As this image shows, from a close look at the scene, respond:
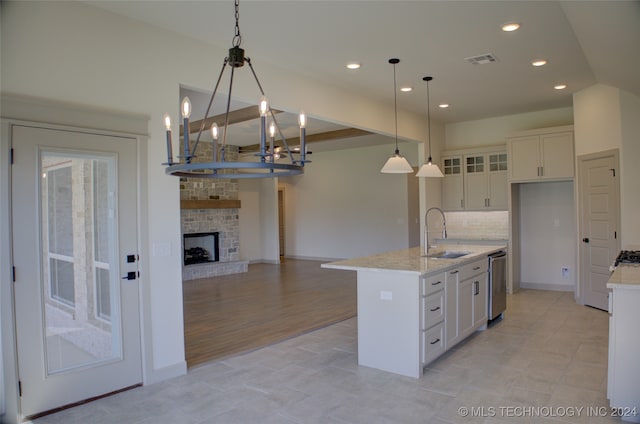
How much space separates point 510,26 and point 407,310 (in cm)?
263

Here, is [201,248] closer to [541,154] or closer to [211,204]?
[211,204]

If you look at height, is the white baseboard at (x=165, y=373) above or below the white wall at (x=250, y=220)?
below

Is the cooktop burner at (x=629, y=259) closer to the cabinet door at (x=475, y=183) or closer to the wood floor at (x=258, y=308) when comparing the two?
the wood floor at (x=258, y=308)

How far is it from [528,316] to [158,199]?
4.66 m

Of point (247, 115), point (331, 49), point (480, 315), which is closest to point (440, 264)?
point (480, 315)

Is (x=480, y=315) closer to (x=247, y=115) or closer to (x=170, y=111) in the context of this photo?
(x=170, y=111)

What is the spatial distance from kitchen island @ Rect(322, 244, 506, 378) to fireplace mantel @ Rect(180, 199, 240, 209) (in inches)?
225

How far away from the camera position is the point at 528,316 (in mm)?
5477

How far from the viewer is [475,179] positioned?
24.6 ft

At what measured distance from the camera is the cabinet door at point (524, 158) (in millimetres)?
6754

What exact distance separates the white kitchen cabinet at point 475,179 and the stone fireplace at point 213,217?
15.7 ft

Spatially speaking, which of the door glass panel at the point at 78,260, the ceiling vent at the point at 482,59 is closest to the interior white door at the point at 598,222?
the ceiling vent at the point at 482,59

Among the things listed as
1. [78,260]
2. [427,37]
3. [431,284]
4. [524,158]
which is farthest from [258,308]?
[524,158]

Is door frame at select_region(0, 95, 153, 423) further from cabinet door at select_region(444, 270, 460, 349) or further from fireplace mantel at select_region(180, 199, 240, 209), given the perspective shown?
fireplace mantel at select_region(180, 199, 240, 209)
